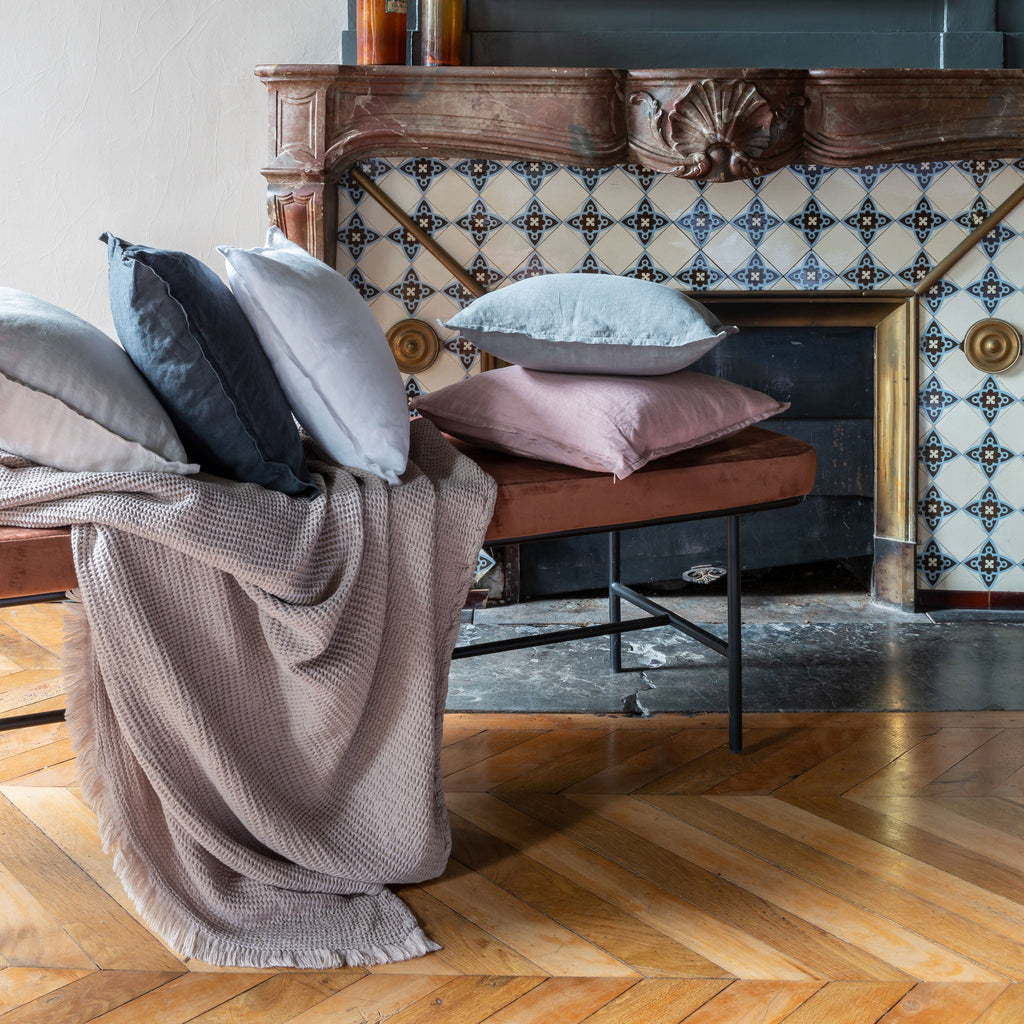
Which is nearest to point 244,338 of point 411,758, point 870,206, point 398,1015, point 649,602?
point 411,758

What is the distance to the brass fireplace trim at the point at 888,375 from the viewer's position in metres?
2.82

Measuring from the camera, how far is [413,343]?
2828mm

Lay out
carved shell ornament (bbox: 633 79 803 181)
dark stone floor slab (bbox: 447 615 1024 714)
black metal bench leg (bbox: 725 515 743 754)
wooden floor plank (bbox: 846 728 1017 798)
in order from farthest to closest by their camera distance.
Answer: carved shell ornament (bbox: 633 79 803 181), dark stone floor slab (bbox: 447 615 1024 714), black metal bench leg (bbox: 725 515 743 754), wooden floor plank (bbox: 846 728 1017 798)

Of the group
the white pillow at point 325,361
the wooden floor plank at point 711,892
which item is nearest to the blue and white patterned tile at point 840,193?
the white pillow at point 325,361

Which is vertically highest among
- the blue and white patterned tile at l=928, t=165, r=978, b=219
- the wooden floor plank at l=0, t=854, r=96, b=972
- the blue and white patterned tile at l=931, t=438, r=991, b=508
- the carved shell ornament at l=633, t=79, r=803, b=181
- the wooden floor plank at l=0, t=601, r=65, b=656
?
the carved shell ornament at l=633, t=79, r=803, b=181

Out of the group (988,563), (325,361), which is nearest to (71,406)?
(325,361)

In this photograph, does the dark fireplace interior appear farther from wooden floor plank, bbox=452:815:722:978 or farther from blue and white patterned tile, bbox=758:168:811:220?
wooden floor plank, bbox=452:815:722:978

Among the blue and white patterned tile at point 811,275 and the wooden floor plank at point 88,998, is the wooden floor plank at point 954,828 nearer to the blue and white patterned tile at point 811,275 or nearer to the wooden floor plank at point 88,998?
the wooden floor plank at point 88,998

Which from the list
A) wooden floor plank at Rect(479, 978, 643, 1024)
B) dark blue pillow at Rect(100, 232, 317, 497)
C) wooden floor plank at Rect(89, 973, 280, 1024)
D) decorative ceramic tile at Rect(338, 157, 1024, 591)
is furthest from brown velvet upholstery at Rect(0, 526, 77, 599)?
decorative ceramic tile at Rect(338, 157, 1024, 591)

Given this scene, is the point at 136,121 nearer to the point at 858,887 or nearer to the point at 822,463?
the point at 822,463

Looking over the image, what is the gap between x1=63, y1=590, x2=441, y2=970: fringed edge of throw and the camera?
144cm

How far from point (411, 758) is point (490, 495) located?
1.30ft

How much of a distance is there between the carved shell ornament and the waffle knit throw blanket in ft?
4.54

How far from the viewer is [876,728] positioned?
2.15 metres
